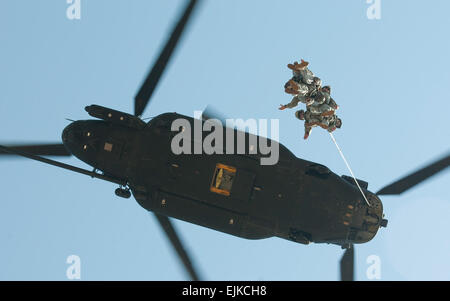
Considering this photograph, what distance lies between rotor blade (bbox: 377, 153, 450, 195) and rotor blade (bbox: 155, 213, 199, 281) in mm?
5992

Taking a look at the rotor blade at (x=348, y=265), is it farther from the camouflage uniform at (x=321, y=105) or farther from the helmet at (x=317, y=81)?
the helmet at (x=317, y=81)

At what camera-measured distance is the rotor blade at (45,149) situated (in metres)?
15.9

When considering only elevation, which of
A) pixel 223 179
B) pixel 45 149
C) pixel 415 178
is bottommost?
pixel 415 178

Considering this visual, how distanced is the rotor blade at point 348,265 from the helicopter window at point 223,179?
156 inches

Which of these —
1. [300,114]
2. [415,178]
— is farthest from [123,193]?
[415,178]

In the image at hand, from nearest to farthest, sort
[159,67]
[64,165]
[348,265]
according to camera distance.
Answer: [159,67] < [64,165] < [348,265]

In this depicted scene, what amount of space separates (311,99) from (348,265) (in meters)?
4.97

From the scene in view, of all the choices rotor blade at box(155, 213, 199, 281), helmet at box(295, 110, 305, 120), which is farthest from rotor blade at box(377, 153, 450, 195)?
rotor blade at box(155, 213, 199, 281)

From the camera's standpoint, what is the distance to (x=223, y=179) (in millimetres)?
16234

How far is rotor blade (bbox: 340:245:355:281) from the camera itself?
1644cm

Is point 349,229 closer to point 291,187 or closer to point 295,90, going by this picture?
point 291,187

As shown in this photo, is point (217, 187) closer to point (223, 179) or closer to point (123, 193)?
point (223, 179)

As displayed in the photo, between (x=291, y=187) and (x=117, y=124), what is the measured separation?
540cm

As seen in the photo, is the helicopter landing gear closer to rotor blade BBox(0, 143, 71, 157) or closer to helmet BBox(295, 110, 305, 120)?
rotor blade BBox(0, 143, 71, 157)
